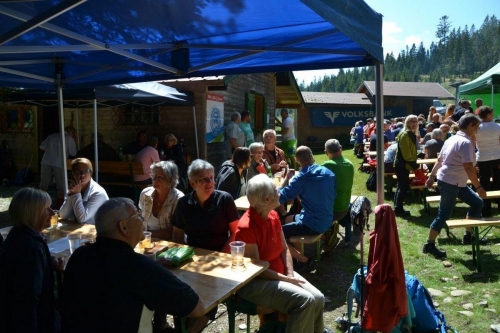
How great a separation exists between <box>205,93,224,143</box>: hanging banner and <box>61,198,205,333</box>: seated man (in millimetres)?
7922

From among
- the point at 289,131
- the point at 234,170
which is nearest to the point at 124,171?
the point at 234,170

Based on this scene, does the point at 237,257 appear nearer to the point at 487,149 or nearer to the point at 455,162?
the point at 455,162

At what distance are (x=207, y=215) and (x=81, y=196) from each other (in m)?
1.29

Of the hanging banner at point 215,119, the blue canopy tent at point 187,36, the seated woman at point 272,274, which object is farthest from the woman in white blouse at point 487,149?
the hanging banner at point 215,119

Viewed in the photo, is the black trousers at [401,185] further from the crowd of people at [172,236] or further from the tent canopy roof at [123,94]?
the tent canopy roof at [123,94]

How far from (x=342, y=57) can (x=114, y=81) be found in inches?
Result: 108

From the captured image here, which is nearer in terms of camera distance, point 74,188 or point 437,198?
point 74,188

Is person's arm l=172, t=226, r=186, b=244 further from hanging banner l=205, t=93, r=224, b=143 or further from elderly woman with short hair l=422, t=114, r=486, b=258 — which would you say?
hanging banner l=205, t=93, r=224, b=143

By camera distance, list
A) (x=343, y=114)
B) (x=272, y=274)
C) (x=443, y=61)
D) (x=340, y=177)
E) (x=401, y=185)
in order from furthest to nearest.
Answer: (x=443, y=61) < (x=343, y=114) < (x=401, y=185) < (x=340, y=177) < (x=272, y=274)

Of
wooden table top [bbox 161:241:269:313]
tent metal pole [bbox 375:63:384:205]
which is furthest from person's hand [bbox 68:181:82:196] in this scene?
tent metal pole [bbox 375:63:384:205]

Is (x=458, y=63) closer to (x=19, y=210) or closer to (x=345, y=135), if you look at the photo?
(x=345, y=135)

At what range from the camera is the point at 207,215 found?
3.33m

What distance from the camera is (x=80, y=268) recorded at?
6.45 feet

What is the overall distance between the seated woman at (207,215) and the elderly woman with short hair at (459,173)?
2.96 meters
